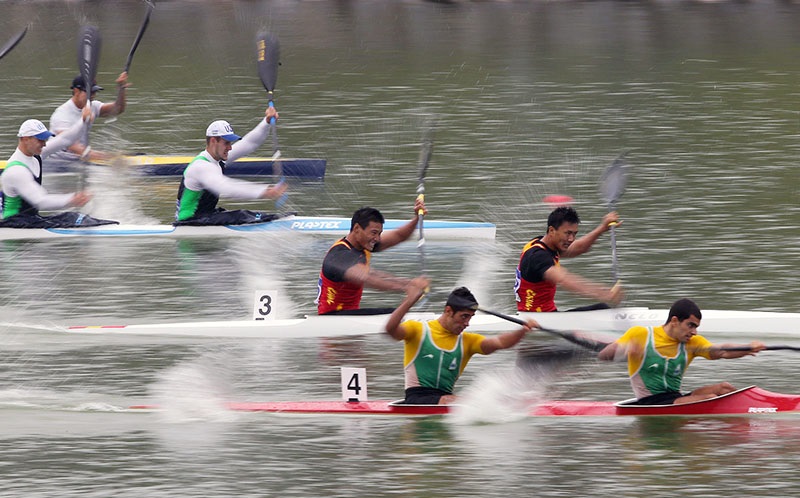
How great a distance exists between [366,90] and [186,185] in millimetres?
12651

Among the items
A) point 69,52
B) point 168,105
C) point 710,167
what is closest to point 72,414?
point 710,167

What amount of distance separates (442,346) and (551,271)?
1.97 m

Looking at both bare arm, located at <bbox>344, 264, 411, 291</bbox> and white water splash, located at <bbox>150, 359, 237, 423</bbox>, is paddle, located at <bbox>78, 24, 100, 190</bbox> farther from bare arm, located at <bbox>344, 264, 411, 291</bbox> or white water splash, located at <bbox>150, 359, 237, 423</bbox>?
bare arm, located at <bbox>344, 264, 411, 291</bbox>

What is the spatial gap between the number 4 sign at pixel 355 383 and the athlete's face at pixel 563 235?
241 cm

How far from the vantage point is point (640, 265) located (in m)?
17.5

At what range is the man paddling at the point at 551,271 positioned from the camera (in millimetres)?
13164

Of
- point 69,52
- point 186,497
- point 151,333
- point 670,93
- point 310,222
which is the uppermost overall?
point 69,52

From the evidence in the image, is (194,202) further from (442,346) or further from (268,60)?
(442,346)

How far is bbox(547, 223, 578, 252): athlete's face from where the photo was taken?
13.2 metres

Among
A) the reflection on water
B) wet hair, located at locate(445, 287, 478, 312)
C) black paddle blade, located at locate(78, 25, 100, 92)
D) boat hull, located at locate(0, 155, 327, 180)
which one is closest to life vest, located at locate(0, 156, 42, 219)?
the reflection on water

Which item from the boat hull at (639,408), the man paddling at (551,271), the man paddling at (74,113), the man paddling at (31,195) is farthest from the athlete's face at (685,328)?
the man paddling at (74,113)

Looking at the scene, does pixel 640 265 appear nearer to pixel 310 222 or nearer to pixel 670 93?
pixel 310 222

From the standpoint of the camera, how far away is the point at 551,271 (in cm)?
1323

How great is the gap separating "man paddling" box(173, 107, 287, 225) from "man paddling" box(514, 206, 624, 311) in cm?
546
